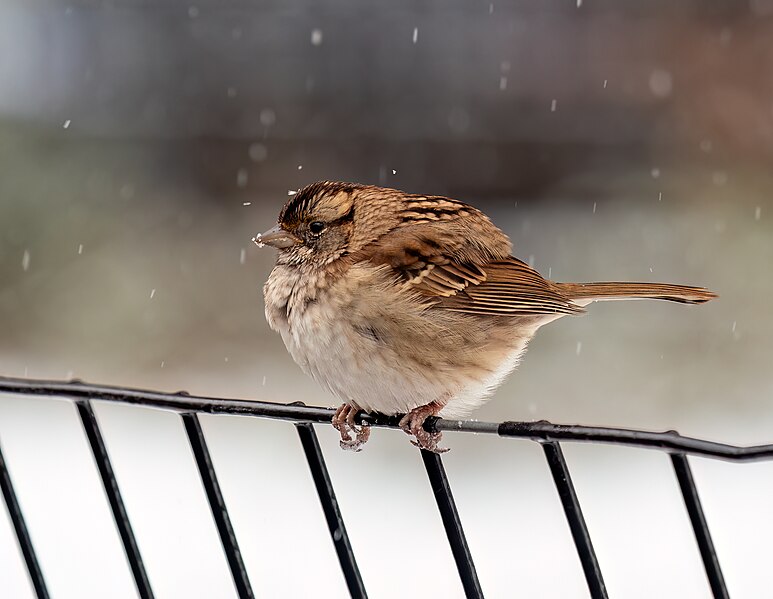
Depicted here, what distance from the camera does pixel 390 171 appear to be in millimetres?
7676

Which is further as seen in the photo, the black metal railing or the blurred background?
the blurred background

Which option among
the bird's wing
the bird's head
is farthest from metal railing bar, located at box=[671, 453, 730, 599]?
the bird's head

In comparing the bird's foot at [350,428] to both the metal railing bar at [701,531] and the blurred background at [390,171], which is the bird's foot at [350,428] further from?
the blurred background at [390,171]

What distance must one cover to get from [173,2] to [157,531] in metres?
5.41

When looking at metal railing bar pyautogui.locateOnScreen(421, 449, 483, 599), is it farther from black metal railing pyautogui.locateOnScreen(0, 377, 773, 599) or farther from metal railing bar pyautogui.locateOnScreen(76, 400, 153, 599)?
metal railing bar pyautogui.locateOnScreen(76, 400, 153, 599)

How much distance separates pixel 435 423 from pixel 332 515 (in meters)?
0.22

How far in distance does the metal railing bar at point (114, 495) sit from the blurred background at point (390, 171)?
324 centimetres

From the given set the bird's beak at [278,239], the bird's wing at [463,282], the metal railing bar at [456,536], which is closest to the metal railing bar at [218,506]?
the metal railing bar at [456,536]

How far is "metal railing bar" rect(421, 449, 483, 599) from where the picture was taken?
4.87ft

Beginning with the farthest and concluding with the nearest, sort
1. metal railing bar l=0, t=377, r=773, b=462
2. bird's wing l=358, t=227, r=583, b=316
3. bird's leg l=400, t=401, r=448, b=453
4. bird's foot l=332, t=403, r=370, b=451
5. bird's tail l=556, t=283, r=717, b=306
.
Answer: bird's wing l=358, t=227, r=583, b=316, bird's tail l=556, t=283, r=717, b=306, bird's foot l=332, t=403, r=370, b=451, bird's leg l=400, t=401, r=448, b=453, metal railing bar l=0, t=377, r=773, b=462

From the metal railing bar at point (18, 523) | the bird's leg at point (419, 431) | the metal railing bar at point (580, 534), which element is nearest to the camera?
the metal railing bar at point (580, 534)

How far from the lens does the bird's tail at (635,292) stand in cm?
243

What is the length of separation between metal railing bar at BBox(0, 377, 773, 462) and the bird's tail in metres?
0.81

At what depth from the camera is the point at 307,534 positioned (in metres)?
3.85
